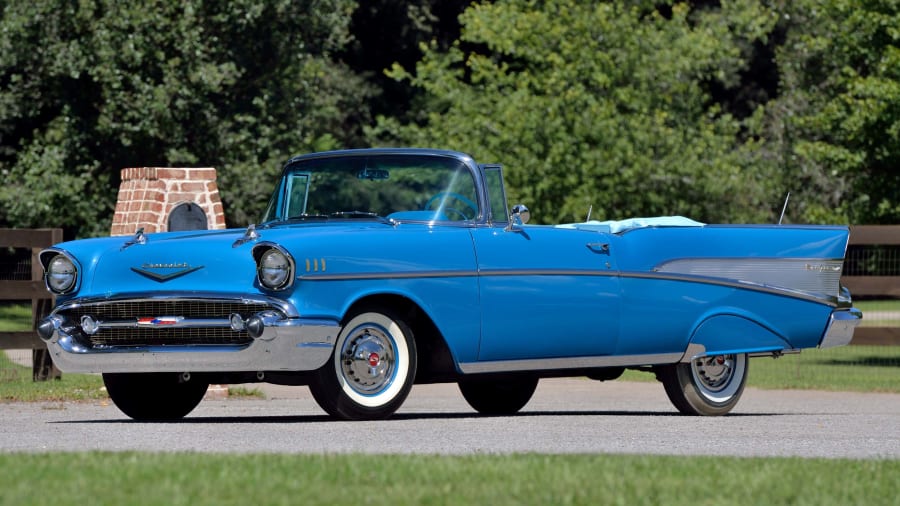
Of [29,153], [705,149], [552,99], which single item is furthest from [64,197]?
[705,149]

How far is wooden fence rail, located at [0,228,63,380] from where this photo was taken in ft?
53.9

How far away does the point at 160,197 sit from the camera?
15.2m

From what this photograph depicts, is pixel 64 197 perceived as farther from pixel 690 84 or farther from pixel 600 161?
pixel 690 84

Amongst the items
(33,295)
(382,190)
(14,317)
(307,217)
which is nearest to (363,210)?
(382,190)

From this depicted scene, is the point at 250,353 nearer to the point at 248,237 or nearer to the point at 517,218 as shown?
the point at 248,237

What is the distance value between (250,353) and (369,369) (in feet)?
2.65

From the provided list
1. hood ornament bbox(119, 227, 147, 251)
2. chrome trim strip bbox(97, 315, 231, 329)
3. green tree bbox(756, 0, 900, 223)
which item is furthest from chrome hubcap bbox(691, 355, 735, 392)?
green tree bbox(756, 0, 900, 223)

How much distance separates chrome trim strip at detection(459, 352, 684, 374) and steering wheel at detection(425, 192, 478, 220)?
1025 millimetres

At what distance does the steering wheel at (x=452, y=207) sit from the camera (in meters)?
11.5

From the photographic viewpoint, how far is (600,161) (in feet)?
107

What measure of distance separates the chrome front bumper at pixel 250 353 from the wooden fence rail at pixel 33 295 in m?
6.27

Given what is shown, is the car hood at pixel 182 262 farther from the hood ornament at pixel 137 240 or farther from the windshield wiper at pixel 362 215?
the windshield wiper at pixel 362 215

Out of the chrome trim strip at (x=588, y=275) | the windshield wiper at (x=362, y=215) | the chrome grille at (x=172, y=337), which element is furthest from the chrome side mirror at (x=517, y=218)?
the chrome grille at (x=172, y=337)

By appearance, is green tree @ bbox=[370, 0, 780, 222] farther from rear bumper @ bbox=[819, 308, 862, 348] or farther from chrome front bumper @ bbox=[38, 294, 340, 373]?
chrome front bumper @ bbox=[38, 294, 340, 373]
